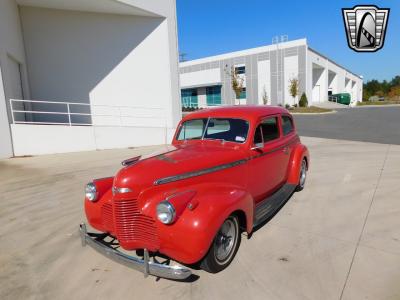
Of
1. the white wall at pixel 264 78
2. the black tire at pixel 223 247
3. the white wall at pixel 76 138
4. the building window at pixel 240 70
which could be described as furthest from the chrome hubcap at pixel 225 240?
the building window at pixel 240 70

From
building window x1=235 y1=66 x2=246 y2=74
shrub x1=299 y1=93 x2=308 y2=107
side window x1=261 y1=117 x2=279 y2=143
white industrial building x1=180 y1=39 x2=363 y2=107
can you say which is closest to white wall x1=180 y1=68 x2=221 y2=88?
white industrial building x1=180 y1=39 x2=363 y2=107

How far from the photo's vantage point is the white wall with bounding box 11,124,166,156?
1032 centimetres

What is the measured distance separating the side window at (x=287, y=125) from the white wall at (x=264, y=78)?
137 feet

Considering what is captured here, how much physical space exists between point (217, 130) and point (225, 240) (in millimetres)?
1728

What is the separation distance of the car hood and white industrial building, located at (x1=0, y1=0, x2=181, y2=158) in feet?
28.8

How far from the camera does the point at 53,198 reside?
5836mm

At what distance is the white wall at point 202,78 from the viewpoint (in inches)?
2026

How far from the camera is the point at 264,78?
152 ft

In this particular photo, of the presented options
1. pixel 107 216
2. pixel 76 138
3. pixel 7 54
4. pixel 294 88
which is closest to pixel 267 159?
pixel 107 216

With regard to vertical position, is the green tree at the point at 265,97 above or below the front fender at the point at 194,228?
above

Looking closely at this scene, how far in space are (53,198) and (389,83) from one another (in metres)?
114

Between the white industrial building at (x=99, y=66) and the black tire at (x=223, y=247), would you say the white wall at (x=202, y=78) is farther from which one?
the black tire at (x=223, y=247)

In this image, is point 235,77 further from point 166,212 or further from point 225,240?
point 166,212

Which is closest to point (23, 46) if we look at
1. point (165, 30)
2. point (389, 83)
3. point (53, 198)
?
point (165, 30)
